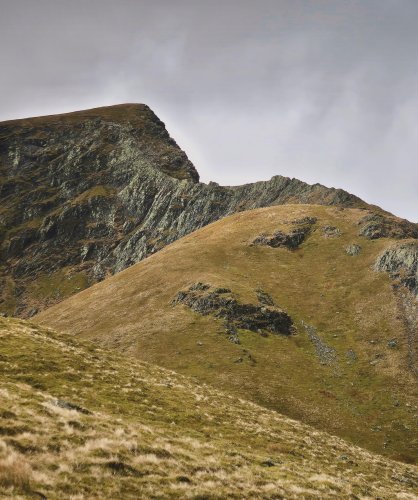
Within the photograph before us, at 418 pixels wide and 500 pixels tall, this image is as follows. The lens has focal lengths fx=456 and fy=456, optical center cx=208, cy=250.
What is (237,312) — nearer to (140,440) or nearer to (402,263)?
(402,263)

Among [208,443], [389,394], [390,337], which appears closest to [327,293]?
[390,337]

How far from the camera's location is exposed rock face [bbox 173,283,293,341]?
95.2m

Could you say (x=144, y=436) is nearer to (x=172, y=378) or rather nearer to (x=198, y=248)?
(x=172, y=378)

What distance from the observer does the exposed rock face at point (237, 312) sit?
9519 centimetres

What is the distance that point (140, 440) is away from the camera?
23.2m

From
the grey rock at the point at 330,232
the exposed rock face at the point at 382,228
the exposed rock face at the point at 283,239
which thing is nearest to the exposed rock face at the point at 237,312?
the exposed rock face at the point at 283,239

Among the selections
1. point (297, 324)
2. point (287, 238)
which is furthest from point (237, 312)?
point (287, 238)

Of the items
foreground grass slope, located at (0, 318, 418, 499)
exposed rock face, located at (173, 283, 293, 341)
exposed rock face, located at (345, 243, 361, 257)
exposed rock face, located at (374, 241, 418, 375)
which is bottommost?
foreground grass slope, located at (0, 318, 418, 499)

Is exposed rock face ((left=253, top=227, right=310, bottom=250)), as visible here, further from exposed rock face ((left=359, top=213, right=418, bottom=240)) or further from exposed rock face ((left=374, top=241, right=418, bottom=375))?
exposed rock face ((left=374, top=241, right=418, bottom=375))

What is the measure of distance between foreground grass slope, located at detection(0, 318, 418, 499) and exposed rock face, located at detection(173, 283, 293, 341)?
43.4m

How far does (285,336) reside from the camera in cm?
9444

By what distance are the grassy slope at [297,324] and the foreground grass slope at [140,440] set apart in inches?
996

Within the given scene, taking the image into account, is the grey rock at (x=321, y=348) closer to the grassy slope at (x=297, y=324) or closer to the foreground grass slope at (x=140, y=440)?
the grassy slope at (x=297, y=324)

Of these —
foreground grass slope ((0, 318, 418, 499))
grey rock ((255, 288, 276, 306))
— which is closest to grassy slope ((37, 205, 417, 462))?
grey rock ((255, 288, 276, 306))
